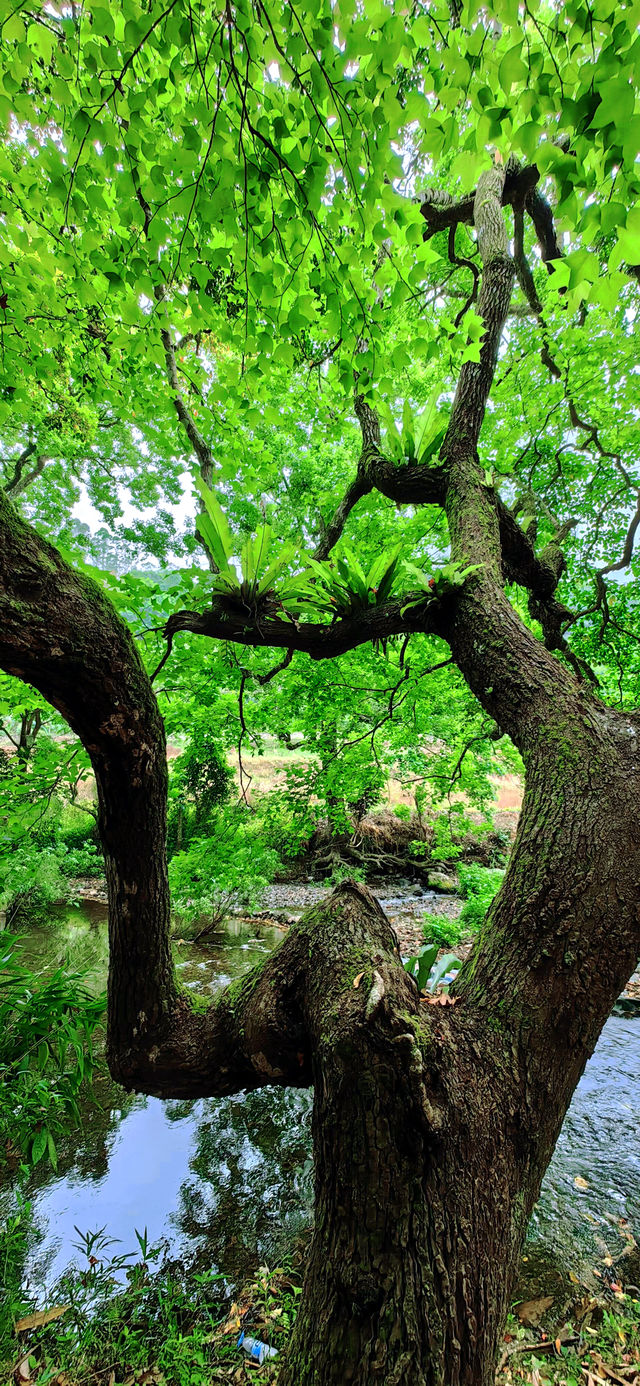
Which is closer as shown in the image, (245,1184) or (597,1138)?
(245,1184)

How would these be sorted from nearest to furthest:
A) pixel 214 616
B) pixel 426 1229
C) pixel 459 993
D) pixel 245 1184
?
pixel 426 1229 → pixel 459 993 → pixel 214 616 → pixel 245 1184

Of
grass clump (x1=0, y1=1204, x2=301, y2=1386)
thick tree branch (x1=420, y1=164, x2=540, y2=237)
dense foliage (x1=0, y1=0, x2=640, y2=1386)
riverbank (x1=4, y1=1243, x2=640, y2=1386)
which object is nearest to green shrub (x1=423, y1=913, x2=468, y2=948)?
dense foliage (x1=0, y1=0, x2=640, y2=1386)

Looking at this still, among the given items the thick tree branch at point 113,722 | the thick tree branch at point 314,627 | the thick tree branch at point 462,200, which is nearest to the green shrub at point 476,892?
the thick tree branch at point 314,627

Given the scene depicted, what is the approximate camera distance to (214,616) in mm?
1847

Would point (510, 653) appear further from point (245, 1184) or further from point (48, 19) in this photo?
point (245, 1184)

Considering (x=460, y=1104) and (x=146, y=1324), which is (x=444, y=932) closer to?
(x=146, y=1324)

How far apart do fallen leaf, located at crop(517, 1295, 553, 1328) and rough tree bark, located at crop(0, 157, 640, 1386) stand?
1.41 m

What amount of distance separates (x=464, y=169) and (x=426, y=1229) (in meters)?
2.41

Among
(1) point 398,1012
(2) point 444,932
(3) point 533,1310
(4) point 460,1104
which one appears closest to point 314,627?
(1) point 398,1012

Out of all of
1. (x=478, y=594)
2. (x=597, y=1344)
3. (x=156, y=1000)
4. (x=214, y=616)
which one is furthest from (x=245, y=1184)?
(x=478, y=594)

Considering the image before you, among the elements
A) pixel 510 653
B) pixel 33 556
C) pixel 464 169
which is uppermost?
pixel 464 169

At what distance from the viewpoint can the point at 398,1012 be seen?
3.64 ft

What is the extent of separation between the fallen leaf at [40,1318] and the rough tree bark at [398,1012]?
1.17 meters

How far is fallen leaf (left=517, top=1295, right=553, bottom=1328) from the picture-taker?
1840mm
